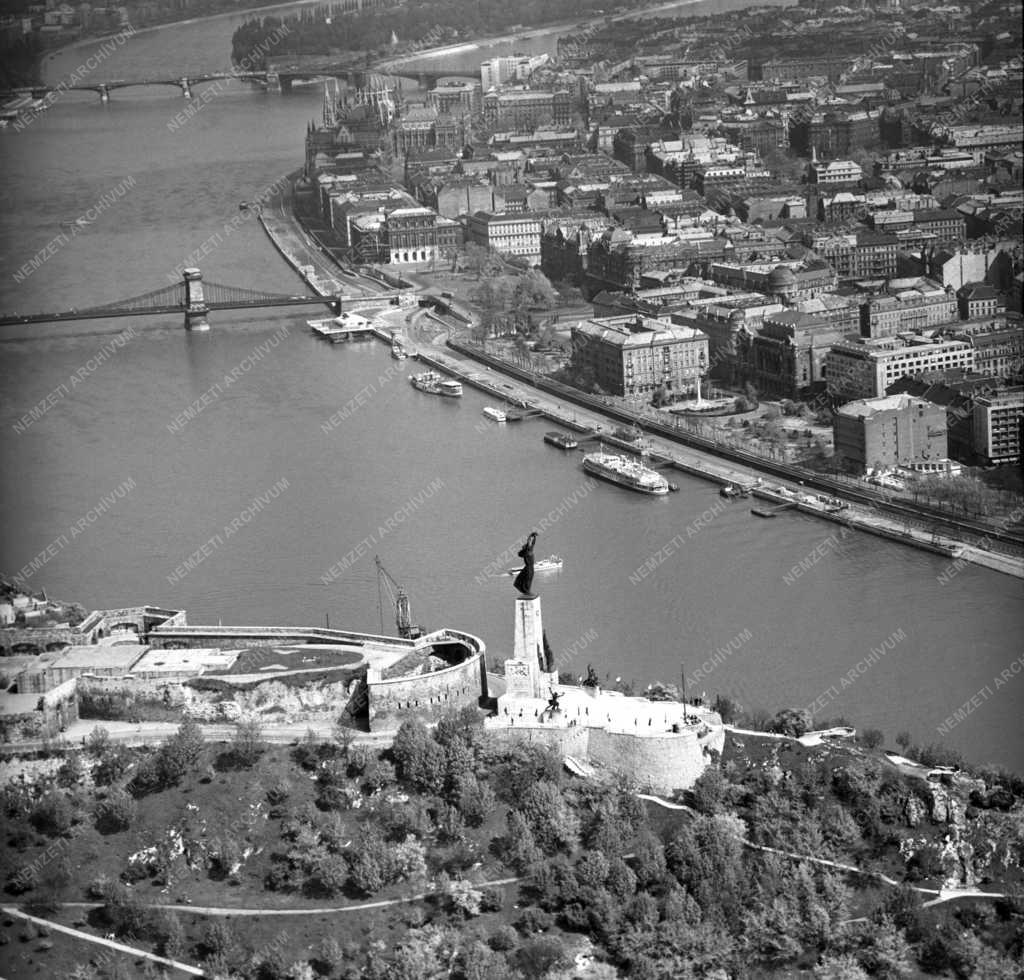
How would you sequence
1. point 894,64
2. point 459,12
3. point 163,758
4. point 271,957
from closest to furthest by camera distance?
point 271,957
point 163,758
point 894,64
point 459,12

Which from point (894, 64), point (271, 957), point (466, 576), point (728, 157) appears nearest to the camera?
point (271, 957)

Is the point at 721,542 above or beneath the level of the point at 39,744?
beneath

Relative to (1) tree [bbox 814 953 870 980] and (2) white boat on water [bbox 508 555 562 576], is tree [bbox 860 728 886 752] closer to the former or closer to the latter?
(1) tree [bbox 814 953 870 980]

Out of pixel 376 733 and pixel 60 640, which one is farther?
pixel 60 640

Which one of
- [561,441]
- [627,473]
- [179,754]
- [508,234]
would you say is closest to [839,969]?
[179,754]

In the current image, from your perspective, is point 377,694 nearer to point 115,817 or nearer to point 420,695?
point 420,695

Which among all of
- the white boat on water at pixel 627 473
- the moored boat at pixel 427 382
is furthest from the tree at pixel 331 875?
the moored boat at pixel 427 382

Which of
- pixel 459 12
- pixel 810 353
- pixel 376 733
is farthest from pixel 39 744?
pixel 459 12

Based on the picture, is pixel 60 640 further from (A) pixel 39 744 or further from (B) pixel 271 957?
(B) pixel 271 957
